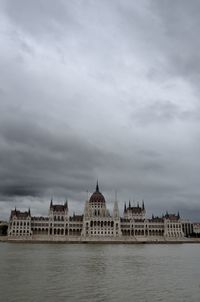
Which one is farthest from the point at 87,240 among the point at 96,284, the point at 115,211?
the point at 96,284

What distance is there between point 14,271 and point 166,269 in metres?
14.9

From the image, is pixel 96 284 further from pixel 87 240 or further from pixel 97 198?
pixel 97 198

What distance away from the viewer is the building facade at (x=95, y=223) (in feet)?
472

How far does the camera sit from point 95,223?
14575cm

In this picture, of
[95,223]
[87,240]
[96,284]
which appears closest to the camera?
[96,284]

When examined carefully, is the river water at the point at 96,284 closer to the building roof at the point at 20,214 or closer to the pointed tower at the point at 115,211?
the building roof at the point at 20,214

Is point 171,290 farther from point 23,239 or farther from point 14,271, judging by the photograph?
point 23,239

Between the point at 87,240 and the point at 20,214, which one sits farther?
the point at 20,214

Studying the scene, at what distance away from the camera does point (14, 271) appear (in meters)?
32.8

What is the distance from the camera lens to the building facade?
143875mm

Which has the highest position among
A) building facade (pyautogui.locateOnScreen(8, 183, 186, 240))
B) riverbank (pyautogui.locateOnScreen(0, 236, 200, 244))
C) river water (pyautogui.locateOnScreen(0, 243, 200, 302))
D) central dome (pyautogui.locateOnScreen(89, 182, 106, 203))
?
central dome (pyautogui.locateOnScreen(89, 182, 106, 203))

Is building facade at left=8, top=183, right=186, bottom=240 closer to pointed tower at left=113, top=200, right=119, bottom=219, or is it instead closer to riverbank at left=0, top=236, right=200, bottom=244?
pointed tower at left=113, top=200, right=119, bottom=219

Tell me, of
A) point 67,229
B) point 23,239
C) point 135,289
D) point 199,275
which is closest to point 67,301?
point 135,289

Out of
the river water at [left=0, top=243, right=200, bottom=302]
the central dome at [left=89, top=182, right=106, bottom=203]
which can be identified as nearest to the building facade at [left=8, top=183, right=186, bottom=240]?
the central dome at [left=89, top=182, right=106, bottom=203]
